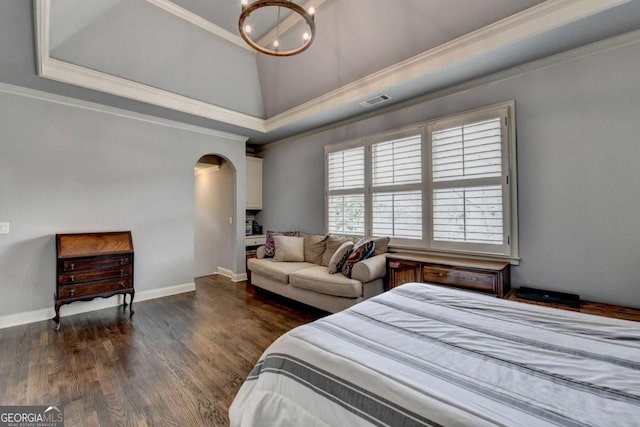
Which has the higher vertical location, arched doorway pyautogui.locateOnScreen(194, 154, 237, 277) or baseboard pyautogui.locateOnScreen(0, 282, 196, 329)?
arched doorway pyautogui.locateOnScreen(194, 154, 237, 277)

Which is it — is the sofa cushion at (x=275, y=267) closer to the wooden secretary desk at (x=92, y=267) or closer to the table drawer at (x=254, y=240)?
the table drawer at (x=254, y=240)

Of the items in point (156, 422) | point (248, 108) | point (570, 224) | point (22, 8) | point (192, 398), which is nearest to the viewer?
point (156, 422)

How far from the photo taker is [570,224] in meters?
2.58

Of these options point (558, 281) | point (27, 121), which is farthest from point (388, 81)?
point (27, 121)

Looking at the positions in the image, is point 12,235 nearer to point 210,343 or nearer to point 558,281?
point 210,343

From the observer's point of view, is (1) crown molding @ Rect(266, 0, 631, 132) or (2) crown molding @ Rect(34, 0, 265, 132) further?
(2) crown molding @ Rect(34, 0, 265, 132)

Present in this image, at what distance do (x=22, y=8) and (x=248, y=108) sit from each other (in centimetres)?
260

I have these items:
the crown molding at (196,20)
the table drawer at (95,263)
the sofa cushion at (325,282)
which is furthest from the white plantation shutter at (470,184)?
the table drawer at (95,263)

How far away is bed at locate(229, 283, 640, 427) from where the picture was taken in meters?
0.80

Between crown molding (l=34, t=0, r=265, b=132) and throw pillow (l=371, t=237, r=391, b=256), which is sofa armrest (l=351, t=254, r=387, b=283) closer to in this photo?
throw pillow (l=371, t=237, r=391, b=256)

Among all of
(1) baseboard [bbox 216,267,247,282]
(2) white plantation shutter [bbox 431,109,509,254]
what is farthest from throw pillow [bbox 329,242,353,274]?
(1) baseboard [bbox 216,267,247,282]

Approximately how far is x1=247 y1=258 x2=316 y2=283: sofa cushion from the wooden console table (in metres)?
1.32

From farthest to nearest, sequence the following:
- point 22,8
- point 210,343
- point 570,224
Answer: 1. point 210,343
2. point 570,224
3. point 22,8

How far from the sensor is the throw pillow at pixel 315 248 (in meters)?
4.23
